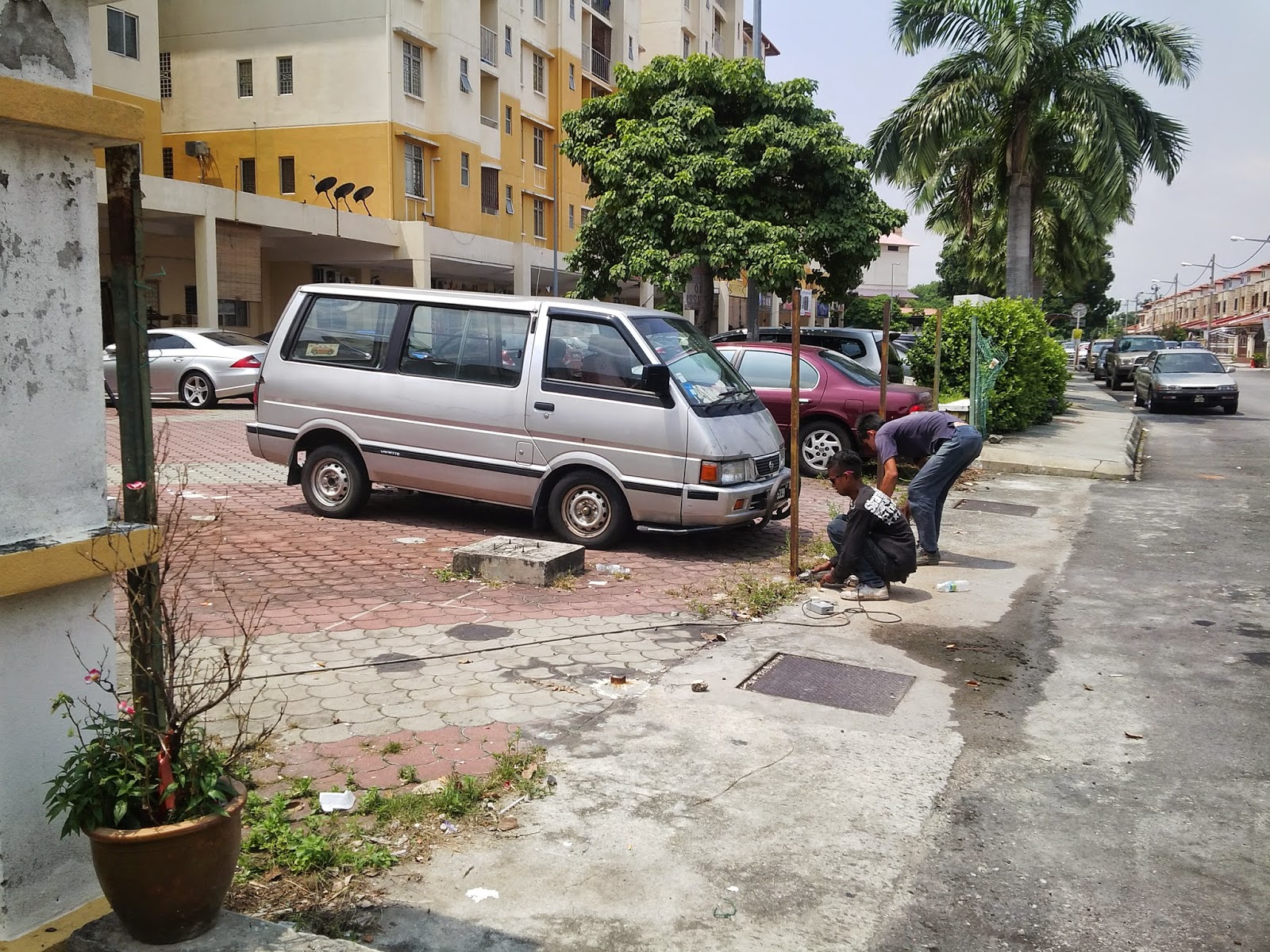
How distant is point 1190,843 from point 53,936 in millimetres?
3929

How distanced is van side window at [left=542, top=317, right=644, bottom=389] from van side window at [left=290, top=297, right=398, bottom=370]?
5.10 ft

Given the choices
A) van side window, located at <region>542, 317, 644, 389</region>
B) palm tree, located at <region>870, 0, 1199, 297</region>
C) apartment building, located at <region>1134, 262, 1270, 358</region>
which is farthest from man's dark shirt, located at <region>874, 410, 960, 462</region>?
apartment building, located at <region>1134, 262, 1270, 358</region>

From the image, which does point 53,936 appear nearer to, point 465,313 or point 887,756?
point 887,756

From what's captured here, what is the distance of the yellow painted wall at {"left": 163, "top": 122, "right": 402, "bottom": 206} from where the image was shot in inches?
1199

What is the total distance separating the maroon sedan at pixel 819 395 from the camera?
12.8 meters

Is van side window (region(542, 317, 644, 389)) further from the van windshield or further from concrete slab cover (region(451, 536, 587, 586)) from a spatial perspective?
concrete slab cover (region(451, 536, 587, 586))

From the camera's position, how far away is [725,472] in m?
8.66

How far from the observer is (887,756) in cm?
496

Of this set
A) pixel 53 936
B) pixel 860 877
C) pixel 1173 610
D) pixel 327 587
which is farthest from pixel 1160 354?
pixel 53 936

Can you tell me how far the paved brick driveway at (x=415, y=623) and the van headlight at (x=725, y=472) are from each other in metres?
0.70

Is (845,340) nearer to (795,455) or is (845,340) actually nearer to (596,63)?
(795,455)

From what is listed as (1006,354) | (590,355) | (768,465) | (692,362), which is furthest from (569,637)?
(1006,354)

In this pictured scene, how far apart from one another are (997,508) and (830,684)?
7134 mm

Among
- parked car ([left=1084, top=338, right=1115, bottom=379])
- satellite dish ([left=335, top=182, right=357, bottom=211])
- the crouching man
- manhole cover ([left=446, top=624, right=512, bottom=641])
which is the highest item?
satellite dish ([left=335, top=182, right=357, bottom=211])
